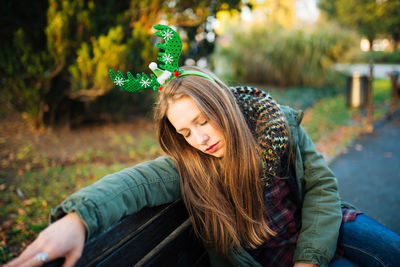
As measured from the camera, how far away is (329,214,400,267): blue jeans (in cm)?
149

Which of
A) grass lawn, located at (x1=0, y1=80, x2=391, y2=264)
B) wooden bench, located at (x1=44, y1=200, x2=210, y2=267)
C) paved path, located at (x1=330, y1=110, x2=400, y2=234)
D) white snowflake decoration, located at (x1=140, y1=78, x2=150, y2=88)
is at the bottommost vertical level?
paved path, located at (x1=330, y1=110, x2=400, y2=234)

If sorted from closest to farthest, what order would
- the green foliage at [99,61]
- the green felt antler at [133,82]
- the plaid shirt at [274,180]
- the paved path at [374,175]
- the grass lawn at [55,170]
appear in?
the green felt antler at [133,82] → the plaid shirt at [274,180] → the grass lawn at [55,170] → the paved path at [374,175] → the green foliage at [99,61]

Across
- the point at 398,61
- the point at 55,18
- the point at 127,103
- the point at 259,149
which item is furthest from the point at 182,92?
the point at 398,61

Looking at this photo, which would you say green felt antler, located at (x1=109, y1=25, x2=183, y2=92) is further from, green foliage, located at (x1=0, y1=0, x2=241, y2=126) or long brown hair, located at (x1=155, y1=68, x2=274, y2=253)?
green foliage, located at (x1=0, y1=0, x2=241, y2=126)

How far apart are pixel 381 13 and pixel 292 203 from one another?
30.6 metres

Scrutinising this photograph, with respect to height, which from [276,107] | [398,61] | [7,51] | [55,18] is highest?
[55,18]

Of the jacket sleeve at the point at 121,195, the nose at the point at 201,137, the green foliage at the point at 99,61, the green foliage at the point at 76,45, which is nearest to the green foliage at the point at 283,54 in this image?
the green foliage at the point at 76,45

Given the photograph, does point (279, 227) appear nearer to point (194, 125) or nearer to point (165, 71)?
point (194, 125)

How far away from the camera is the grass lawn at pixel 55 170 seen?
112 inches

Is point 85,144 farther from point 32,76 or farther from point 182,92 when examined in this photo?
point 182,92

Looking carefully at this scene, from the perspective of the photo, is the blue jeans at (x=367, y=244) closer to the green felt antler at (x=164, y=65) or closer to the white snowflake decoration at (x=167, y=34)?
the green felt antler at (x=164, y=65)

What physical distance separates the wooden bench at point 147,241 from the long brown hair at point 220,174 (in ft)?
0.30

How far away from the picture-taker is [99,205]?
109 centimetres

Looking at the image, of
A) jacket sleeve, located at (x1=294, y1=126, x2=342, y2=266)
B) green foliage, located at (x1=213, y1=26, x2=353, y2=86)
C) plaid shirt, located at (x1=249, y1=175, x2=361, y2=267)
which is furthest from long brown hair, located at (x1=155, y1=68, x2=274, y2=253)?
green foliage, located at (x1=213, y1=26, x2=353, y2=86)
